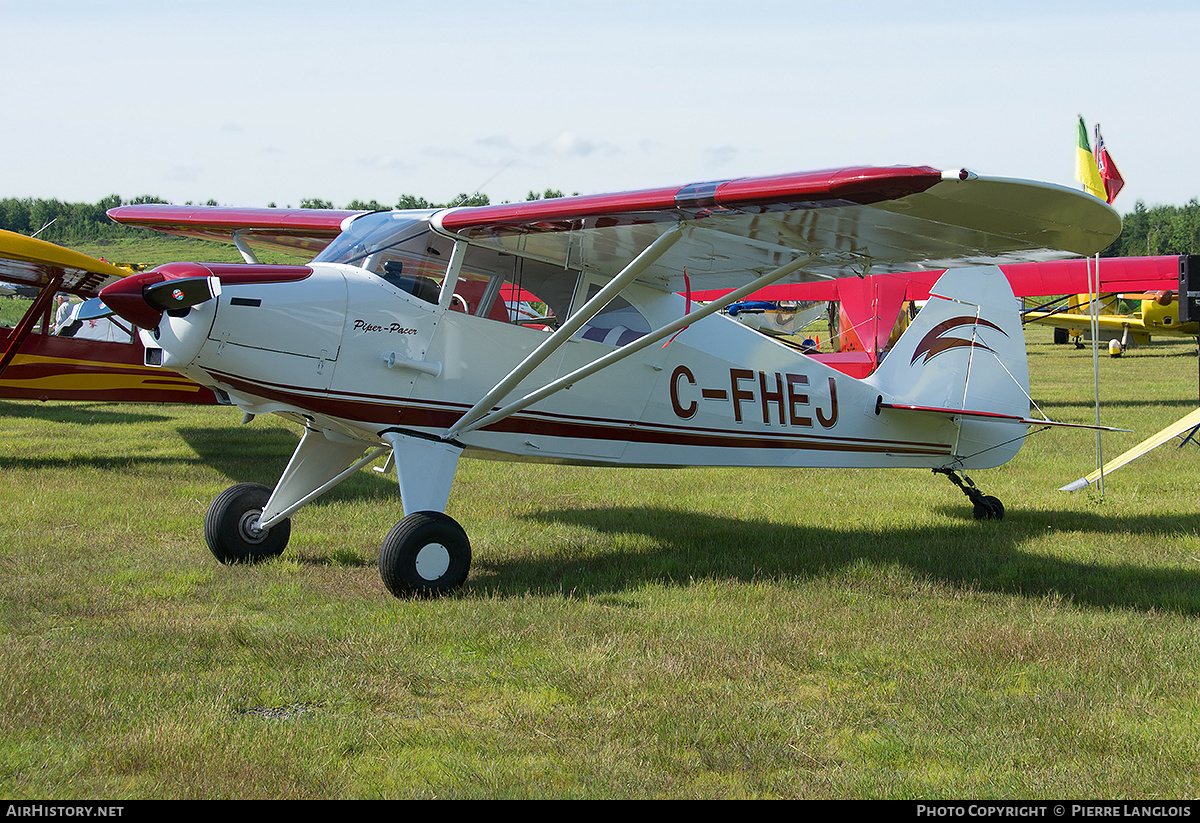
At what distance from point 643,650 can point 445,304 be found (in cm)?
263

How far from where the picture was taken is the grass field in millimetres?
3346

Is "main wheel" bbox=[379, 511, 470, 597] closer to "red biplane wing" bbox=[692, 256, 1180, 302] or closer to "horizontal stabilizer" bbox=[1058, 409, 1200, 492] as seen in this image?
"horizontal stabilizer" bbox=[1058, 409, 1200, 492]

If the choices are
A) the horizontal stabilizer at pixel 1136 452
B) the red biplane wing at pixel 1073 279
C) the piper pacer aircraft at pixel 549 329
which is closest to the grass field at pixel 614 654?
the horizontal stabilizer at pixel 1136 452

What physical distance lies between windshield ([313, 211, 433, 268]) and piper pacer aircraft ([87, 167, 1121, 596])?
0.02 m

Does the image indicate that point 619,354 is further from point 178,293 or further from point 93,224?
point 93,224

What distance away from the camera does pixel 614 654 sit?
4625 millimetres

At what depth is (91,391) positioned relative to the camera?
11.7 metres

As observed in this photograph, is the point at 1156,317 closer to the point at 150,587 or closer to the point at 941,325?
the point at 941,325

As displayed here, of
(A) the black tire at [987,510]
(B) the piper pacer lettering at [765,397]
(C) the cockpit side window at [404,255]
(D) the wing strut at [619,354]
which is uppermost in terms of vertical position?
(C) the cockpit side window at [404,255]

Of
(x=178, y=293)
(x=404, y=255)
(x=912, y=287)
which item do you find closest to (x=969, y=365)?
(x=404, y=255)

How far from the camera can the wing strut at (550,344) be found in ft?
18.4

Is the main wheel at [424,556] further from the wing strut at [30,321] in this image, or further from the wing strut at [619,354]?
the wing strut at [30,321]

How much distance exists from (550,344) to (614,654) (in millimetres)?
2111

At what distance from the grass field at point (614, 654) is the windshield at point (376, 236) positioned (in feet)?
6.67
